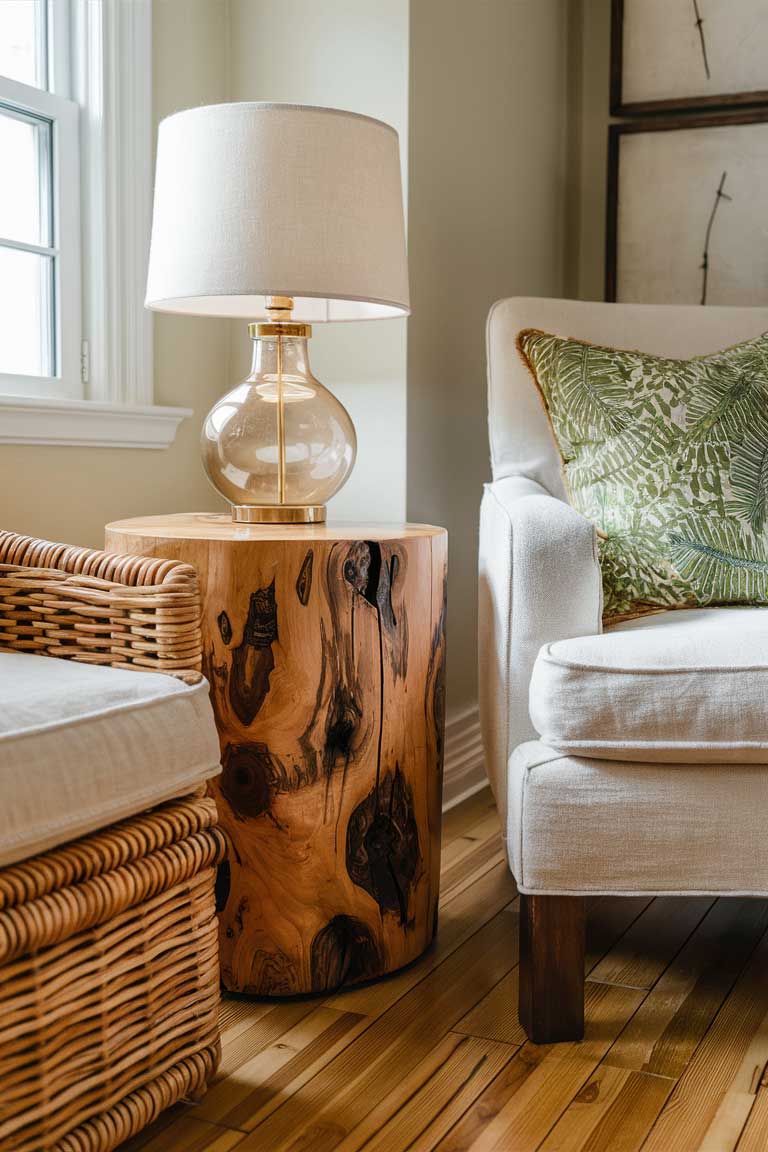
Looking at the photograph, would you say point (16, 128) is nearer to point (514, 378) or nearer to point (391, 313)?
point (391, 313)

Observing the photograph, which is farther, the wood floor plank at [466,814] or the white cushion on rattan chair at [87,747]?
the wood floor plank at [466,814]

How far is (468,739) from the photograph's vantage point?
2.36 metres

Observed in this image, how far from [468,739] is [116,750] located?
1381 millimetres

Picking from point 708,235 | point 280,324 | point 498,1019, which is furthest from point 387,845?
point 708,235

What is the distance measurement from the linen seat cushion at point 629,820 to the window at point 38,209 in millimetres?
1073

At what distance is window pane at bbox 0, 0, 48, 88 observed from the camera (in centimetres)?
182

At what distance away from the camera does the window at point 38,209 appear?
1825 millimetres

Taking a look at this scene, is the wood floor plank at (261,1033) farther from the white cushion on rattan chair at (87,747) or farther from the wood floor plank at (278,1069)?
the white cushion on rattan chair at (87,747)

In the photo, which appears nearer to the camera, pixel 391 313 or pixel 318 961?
pixel 318 961

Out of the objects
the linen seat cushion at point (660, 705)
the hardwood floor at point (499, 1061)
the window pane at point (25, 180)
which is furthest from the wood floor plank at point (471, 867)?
the window pane at point (25, 180)

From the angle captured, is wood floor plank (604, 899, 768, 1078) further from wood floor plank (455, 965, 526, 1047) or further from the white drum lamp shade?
the white drum lamp shade

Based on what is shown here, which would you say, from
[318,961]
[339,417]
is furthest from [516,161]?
[318,961]

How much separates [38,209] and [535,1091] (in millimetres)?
1514

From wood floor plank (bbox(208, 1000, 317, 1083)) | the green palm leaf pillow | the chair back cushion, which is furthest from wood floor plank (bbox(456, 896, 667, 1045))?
the chair back cushion
